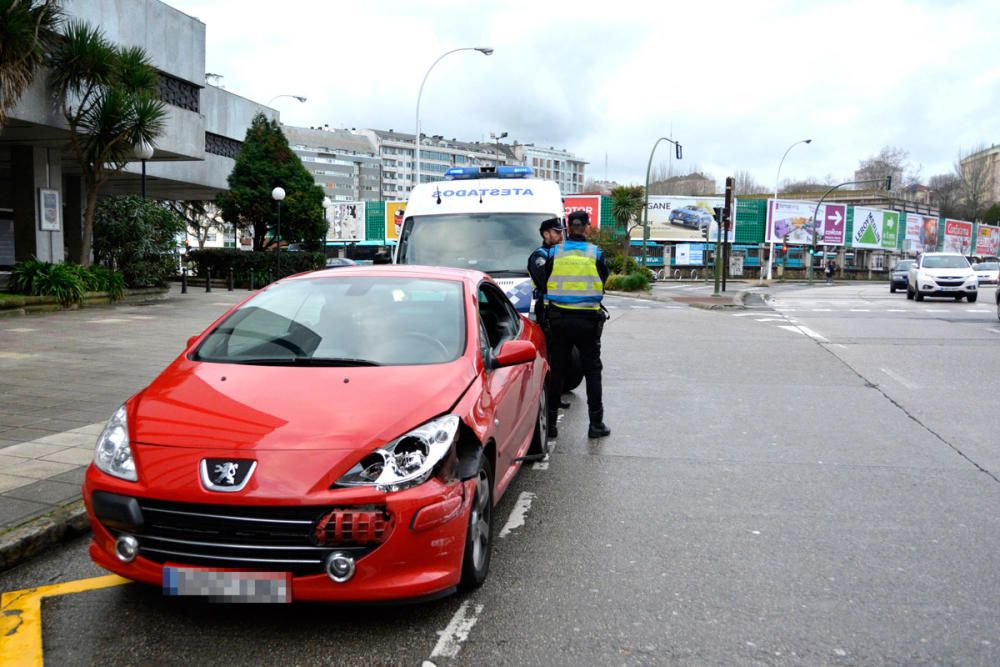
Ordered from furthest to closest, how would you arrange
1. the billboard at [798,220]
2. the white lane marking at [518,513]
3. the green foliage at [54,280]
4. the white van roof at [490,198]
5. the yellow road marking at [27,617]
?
the billboard at [798,220], the green foliage at [54,280], the white van roof at [490,198], the white lane marking at [518,513], the yellow road marking at [27,617]

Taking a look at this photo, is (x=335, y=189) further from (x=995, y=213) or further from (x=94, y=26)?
(x=94, y=26)

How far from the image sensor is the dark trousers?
21.6 ft

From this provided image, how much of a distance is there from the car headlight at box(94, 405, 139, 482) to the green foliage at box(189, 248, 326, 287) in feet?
87.0

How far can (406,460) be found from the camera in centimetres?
324

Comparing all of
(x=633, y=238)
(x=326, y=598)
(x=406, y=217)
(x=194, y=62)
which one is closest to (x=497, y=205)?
(x=406, y=217)

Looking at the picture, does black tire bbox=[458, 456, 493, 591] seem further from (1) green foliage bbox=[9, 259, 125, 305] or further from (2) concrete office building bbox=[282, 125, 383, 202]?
(2) concrete office building bbox=[282, 125, 383, 202]

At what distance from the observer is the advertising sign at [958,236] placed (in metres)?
88.1

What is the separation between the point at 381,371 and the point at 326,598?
1.14 meters

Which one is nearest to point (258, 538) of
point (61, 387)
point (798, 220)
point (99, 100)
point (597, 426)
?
point (597, 426)

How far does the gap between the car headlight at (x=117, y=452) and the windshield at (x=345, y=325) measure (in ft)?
2.20

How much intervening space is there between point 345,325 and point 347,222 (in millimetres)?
72724

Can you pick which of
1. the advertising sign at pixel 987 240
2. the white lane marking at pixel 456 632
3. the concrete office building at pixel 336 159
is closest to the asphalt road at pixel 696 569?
the white lane marking at pixel 456 632

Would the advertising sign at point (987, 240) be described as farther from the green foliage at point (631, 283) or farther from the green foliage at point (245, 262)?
the green foliage at point (245, 262)

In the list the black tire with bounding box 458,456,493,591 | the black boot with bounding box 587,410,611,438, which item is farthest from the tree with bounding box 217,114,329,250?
the black tire with bounding box 458,456,493,591
